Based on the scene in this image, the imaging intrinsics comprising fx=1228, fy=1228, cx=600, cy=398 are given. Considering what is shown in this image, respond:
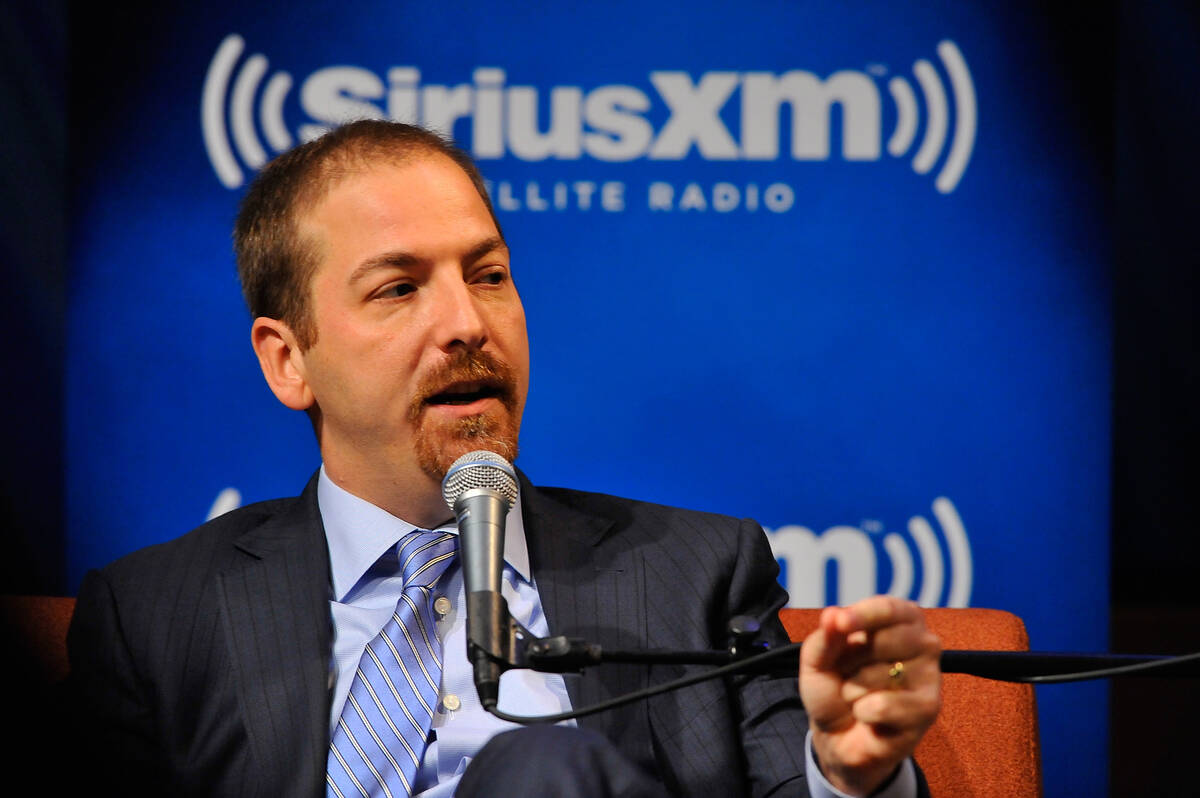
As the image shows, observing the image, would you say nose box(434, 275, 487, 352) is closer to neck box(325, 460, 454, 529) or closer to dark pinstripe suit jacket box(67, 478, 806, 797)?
neck box(325, 460, 454, 529)

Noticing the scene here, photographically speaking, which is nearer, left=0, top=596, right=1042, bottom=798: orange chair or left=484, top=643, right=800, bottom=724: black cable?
left=484, top=643, right=800, bottom=724: black cable

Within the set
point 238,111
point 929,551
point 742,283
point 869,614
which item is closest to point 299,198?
point 238,111

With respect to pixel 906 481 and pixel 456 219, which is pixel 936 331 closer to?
pixel 906 481

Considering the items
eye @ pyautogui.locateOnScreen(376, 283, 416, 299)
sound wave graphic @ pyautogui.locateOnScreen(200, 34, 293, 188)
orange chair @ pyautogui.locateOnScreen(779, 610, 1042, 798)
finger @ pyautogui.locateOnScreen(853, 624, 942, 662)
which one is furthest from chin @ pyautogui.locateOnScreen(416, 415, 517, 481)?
sound wave graphic @ pyautogui.locateOnScreen(200, 34, 293, 188)

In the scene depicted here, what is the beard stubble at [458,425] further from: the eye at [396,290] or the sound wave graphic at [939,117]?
the sound wave graphic at [939,117]

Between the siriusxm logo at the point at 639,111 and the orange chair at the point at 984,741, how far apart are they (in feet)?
3.73

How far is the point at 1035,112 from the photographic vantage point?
2.62m

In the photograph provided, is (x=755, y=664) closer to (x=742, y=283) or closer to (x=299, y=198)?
(x=299, y=198)

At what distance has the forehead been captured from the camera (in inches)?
72.2

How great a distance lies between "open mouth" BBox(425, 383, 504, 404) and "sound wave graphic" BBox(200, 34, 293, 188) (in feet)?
3.49

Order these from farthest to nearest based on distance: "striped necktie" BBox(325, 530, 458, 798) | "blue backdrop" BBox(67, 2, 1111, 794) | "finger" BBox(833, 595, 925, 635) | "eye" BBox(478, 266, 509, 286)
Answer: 1. "blue backdrop" BBox(67, 2, 1111, 794)
2. "eye" BBox(478, 266, 509, 286)
3. "striped necktie" BBox(325, 530, 458, 798)
4. "finger" BBox(833, 595, 925, 635)

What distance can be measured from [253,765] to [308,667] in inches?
5.8

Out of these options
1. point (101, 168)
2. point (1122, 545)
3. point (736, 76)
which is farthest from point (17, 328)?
point (1122, 545)

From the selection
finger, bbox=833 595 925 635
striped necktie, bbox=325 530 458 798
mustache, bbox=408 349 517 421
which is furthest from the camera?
mustache, bbox=408 349 517 421
